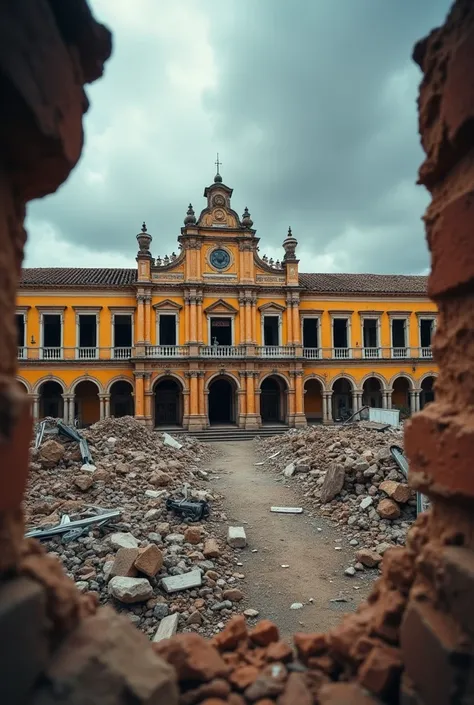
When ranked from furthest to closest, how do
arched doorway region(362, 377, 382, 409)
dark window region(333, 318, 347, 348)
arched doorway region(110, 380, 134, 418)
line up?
arched doorway region(362, 377, 382, 409), dark window region(333, 318, 347, 348), arched doorway region(110, 380, 134, 418)

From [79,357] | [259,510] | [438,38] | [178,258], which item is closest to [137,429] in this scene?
[259,510]

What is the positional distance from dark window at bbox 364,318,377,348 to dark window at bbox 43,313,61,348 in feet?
58.9

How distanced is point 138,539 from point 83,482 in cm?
280

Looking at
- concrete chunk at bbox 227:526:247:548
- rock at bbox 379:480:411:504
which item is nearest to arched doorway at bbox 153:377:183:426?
concrete chunk at bbox 227:526:247:548

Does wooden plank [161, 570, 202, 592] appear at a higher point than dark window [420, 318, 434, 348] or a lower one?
lower

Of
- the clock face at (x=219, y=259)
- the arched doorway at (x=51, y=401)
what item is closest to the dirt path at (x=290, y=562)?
the clock face at (x=219, y=259)

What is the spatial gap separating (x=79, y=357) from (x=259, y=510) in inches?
614

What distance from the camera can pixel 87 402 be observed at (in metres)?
22.7

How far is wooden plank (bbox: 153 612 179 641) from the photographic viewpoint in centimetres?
445

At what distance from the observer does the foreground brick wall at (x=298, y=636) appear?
51.0 inches

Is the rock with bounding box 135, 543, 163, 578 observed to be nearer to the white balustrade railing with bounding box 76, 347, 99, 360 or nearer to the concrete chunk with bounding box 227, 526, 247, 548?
the concrete chunk with bounding box 227, 526, 247, 548

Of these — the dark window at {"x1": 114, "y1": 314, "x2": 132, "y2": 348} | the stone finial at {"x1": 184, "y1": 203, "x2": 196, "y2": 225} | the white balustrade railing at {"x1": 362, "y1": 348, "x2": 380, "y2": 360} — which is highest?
the stone finial at {"x1": 184, "y1": 203, "x2": 196, "y2": 225}

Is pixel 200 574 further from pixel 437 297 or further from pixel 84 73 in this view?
pixel 84 73

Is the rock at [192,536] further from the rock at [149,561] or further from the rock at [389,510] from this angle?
the rock at [389,510]
